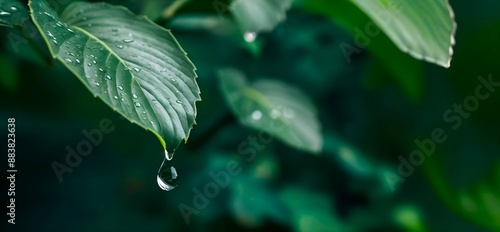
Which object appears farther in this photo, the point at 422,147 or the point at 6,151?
the point at 422,147

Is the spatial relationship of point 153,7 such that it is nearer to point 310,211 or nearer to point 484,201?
point 310,211

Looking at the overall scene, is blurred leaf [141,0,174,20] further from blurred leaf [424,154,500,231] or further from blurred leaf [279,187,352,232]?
blurred leaf [424,154,500,231]

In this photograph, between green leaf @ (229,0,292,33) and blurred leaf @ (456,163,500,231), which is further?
blurred leaf @ (456,163,500,231)

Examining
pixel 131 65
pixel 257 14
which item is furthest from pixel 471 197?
pixel 131 65

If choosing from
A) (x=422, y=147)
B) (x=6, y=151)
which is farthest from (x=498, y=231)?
(x=6, y=151)

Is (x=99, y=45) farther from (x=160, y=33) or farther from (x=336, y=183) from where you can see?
(x=336, y=183)

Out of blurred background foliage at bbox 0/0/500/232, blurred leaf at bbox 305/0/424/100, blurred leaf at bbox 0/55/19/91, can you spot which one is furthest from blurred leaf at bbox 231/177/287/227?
blurred leaf at bbox 0/55/19/91

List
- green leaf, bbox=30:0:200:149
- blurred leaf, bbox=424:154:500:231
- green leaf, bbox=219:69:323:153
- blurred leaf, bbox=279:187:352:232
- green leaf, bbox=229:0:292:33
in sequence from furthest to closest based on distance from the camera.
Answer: blurred leaf, bbox=424:154:500:231 → blurred leaf, bbox=279:187:352:232 → green leaf, bbox=219:69:323:153 → green leaf, bbox=229:0:292:33 → green leaf, bbox=30:0:200:149

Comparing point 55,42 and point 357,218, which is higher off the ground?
point 55,42
